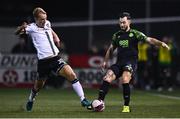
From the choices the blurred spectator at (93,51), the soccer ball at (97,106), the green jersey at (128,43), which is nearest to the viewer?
the soccer ball at (97,106)

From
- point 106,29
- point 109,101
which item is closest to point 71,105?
point 109,101

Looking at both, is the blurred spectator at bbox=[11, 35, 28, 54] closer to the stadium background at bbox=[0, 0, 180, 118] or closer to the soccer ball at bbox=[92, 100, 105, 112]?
the stadium background at bbox=[0, 0, 180, 118]

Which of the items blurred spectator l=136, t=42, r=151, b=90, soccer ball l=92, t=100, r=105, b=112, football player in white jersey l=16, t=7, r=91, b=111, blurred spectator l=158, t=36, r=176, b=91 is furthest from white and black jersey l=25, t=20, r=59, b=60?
blurred spectator l=136, t=42, r=151, b=90

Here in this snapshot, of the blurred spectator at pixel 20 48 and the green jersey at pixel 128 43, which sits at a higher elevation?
the green jersey at pixel 128 43

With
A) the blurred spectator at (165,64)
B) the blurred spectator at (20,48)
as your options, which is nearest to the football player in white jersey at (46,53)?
the blurred spectator at (165,64)

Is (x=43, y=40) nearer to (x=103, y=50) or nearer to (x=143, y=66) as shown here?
(x=143, y=66)

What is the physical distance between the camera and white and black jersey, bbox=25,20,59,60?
1557 centimetres

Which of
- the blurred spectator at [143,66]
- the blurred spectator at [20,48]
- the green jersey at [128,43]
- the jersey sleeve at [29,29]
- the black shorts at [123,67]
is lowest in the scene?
the blurred spectator at [143,66]

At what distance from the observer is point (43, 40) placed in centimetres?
1562

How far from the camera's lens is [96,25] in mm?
29297

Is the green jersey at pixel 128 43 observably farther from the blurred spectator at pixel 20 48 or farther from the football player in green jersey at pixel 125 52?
the blurred spectator at pixel 20 48

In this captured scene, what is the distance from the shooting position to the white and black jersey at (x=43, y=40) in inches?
613

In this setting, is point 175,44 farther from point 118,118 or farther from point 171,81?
point 118,118

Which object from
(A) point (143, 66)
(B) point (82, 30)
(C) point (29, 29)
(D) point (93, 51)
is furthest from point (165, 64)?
(C) point (29, 29)
